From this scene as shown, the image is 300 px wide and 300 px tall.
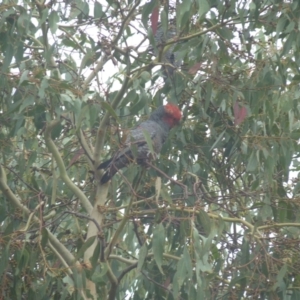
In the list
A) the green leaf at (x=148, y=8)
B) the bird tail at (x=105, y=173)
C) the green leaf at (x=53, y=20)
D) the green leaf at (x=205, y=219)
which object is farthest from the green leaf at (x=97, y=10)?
the green leaf at (x=205, y=219)

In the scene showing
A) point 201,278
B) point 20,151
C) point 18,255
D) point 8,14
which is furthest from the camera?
point 20,151

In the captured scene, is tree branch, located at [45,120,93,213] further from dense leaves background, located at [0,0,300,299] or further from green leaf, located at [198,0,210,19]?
green leaf, located at [198,0,210,19]

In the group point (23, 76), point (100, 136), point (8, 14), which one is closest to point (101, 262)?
point (100, 136)

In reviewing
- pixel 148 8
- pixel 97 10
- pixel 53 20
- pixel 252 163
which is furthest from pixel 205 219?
pixel 97 10

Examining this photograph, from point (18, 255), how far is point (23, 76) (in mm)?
818

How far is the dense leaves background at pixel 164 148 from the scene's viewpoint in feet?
11.6

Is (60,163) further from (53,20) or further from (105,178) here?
(53,20)

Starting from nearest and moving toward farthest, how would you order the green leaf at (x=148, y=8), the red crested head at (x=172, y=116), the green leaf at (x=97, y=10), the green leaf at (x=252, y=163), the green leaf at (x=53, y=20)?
the green leaf at (x=148, y=8) < the green leaf at (x=53, y=20) < the green leaf at (x=252, y=163) < the green leaf at (x=97, y=10) < the red crested head at (x=172, y=116)

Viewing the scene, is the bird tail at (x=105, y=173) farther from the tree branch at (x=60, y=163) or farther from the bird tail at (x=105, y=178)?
the tree branch at (x=60, y=163)

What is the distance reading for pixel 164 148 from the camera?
181 inches

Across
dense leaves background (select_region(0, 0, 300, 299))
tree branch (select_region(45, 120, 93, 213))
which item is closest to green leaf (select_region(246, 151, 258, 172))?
dense leaves background (select_region(0, 0, 300, 299))

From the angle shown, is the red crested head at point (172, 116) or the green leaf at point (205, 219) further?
the red crested head at point (172, 116)

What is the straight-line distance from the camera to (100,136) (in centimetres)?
402

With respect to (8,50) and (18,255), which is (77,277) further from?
(8,50)
